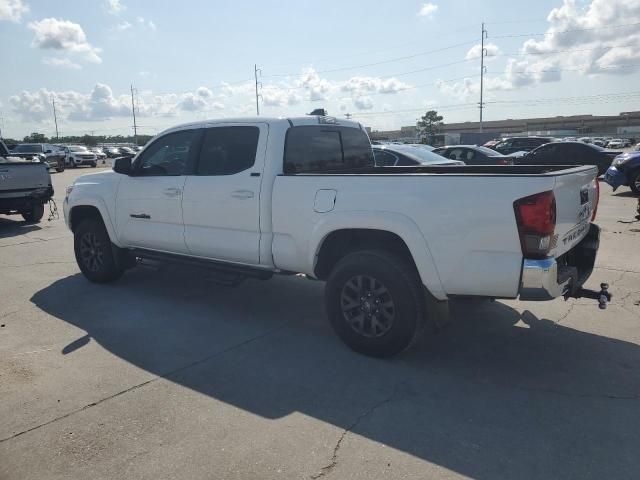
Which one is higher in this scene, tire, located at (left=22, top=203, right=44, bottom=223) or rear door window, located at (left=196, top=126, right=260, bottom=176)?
rear door window, located at (left=196, top=126, right=260, bottom=176)

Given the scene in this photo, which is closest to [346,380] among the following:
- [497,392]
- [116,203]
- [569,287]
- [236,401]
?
[236,401]

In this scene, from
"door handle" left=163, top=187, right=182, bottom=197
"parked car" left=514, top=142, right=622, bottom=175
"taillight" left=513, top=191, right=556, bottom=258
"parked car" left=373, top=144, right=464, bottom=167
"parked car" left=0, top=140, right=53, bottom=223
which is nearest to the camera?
"taillight" left=513, top=191, right=556, bottom=258

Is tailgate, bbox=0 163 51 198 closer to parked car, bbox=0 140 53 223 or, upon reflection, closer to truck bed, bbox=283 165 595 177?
parked car, bbox=0 140 53 223

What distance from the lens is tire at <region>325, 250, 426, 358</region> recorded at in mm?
4031

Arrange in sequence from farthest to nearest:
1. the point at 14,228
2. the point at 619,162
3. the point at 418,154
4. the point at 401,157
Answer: the point at 619,162 < the point at 418,154 < the point at 401,157 < the point at 14,228

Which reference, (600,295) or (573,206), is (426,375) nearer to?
(600,295)

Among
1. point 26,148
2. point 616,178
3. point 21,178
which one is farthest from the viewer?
point 26,148

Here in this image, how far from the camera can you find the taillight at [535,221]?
135 inches

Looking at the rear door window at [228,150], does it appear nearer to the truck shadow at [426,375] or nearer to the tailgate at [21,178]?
the truck shadow at [426,375]

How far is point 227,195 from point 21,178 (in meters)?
8.31

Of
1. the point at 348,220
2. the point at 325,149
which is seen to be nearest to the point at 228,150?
the point at 325,149

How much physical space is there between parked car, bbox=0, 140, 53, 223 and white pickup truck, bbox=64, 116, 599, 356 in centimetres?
572

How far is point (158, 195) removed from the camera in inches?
227

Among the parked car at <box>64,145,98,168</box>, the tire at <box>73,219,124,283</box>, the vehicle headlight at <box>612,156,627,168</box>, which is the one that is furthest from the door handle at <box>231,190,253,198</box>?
the parked car at <box>64,145,98,168</box>
